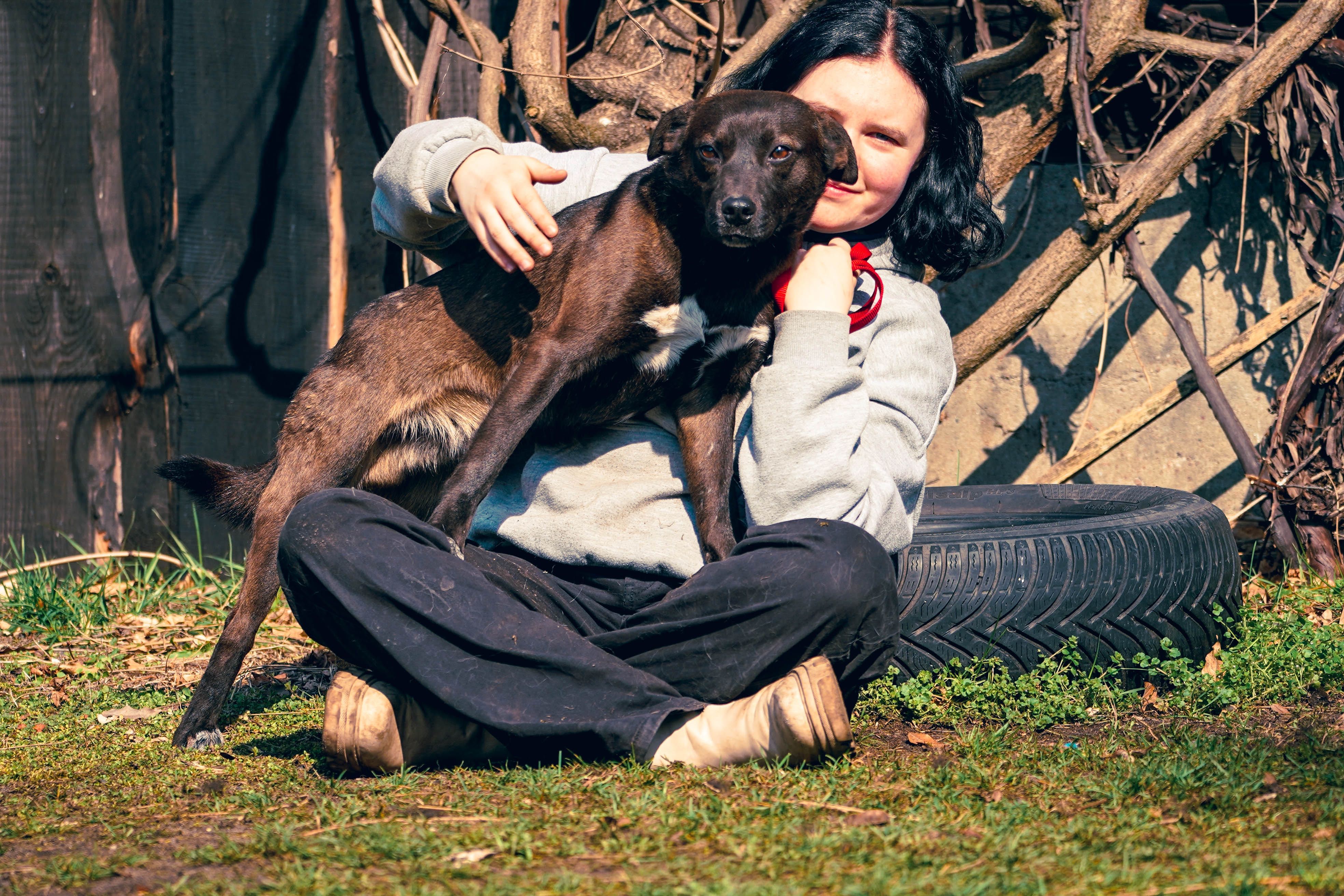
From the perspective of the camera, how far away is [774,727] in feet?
7.51

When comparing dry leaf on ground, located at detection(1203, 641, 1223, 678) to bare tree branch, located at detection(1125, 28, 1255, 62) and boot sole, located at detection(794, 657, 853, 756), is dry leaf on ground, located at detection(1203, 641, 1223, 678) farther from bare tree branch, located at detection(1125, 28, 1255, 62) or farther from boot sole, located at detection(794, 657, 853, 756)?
bare tree branch, located at detection(1125, 28, 1255, 62)

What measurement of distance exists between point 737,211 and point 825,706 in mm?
1086

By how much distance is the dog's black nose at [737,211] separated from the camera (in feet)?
8.45

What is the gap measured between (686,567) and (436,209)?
3.47 feet

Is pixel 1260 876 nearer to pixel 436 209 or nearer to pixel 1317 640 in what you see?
pixel 1317 640

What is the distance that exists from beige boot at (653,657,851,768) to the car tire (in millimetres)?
689

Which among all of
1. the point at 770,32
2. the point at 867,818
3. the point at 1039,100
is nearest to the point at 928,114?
the point at 770,32

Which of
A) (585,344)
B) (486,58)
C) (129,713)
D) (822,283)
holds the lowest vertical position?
(129,713)

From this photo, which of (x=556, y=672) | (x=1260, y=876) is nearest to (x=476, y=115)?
(x=556, y=672)

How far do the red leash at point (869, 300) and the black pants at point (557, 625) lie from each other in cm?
65

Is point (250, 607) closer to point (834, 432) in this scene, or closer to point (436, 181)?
point (436, 181)

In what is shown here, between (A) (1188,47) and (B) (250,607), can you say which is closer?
(B) (250,607)

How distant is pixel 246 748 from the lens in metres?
2.75

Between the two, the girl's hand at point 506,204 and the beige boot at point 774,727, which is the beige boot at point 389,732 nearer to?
the beige boot at point 774,727
